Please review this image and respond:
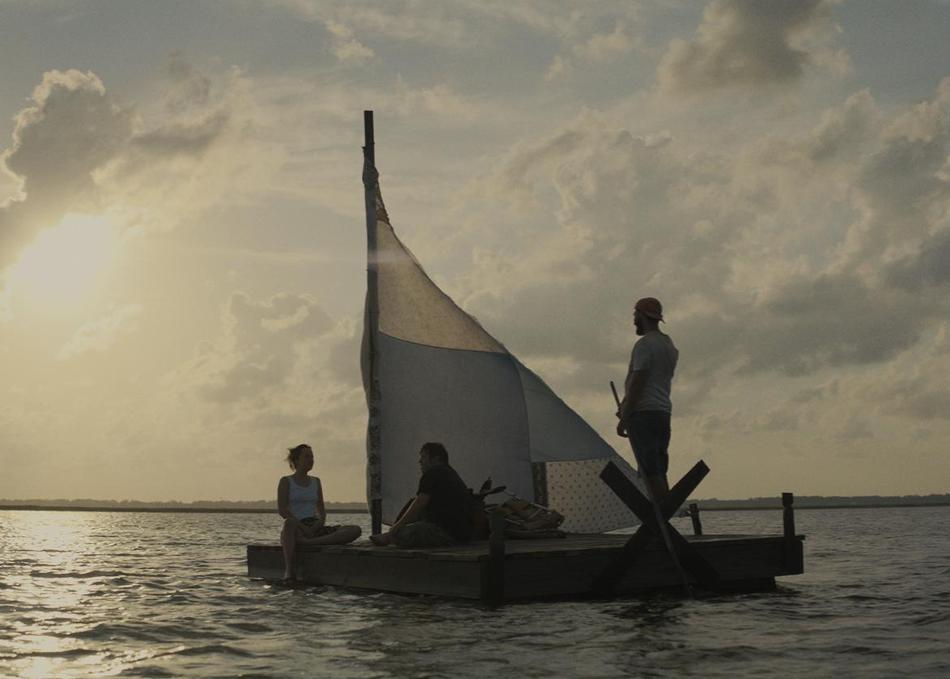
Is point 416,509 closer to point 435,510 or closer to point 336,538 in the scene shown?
point 435,510

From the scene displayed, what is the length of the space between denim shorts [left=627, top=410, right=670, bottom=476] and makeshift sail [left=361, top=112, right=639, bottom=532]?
3410mm

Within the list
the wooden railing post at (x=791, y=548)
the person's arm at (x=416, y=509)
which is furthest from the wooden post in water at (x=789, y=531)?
the person's arm at (x=416, y=509)

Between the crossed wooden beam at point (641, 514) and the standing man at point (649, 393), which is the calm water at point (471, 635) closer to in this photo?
the crossed wooden beam at point (641, 514)

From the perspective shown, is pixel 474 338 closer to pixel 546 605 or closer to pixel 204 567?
pixel 546 605

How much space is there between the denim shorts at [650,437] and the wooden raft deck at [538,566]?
1.16 m

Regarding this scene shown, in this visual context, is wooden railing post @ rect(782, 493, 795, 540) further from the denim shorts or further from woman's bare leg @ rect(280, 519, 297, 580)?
woman's bare leg @ rect(280, 519, 297, 580)

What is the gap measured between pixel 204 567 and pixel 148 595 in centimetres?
879

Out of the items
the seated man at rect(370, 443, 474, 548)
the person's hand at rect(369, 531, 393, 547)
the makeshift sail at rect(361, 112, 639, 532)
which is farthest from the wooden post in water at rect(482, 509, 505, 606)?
the makeshift sail at rect(361, 112, 639, 532)

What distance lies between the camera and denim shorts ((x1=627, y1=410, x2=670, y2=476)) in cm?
1347

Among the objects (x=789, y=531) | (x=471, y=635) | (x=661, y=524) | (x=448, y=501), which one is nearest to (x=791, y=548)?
(x=789, y=531)

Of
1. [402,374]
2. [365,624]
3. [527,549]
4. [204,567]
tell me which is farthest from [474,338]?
[204,567]

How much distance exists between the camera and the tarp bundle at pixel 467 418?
57.2ft

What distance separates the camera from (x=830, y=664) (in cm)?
962

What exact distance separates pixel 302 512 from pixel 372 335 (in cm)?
292
